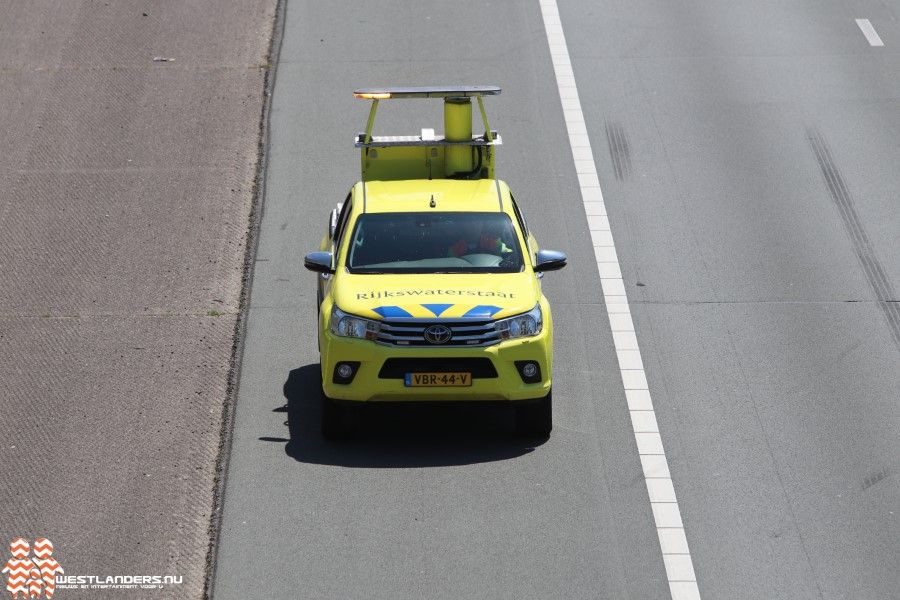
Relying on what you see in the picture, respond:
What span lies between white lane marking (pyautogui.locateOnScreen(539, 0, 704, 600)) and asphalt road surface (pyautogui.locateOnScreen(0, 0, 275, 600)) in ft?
10.7

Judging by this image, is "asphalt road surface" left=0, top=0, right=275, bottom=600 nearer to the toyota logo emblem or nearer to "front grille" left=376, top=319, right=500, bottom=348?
"front grille" left=376, top=319, right=500, bottom=348

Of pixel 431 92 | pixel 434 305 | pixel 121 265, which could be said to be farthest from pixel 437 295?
pixel 121 265

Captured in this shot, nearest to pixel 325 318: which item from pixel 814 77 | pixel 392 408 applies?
pixel 392 408

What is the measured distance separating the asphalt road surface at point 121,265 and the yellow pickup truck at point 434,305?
4.62 feet

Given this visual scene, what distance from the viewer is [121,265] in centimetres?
1559

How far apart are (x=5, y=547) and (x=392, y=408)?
3075 mm

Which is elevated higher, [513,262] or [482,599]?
[513,262]

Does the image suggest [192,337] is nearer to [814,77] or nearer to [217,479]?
[217,479]

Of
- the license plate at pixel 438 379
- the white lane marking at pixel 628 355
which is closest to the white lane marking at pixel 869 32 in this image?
the white lane marking at pixel 628 355

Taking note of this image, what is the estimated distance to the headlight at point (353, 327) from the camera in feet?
39.1

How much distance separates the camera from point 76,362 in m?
13.6

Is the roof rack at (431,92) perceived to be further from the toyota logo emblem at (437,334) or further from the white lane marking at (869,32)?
the white lane marking at (869,32)
